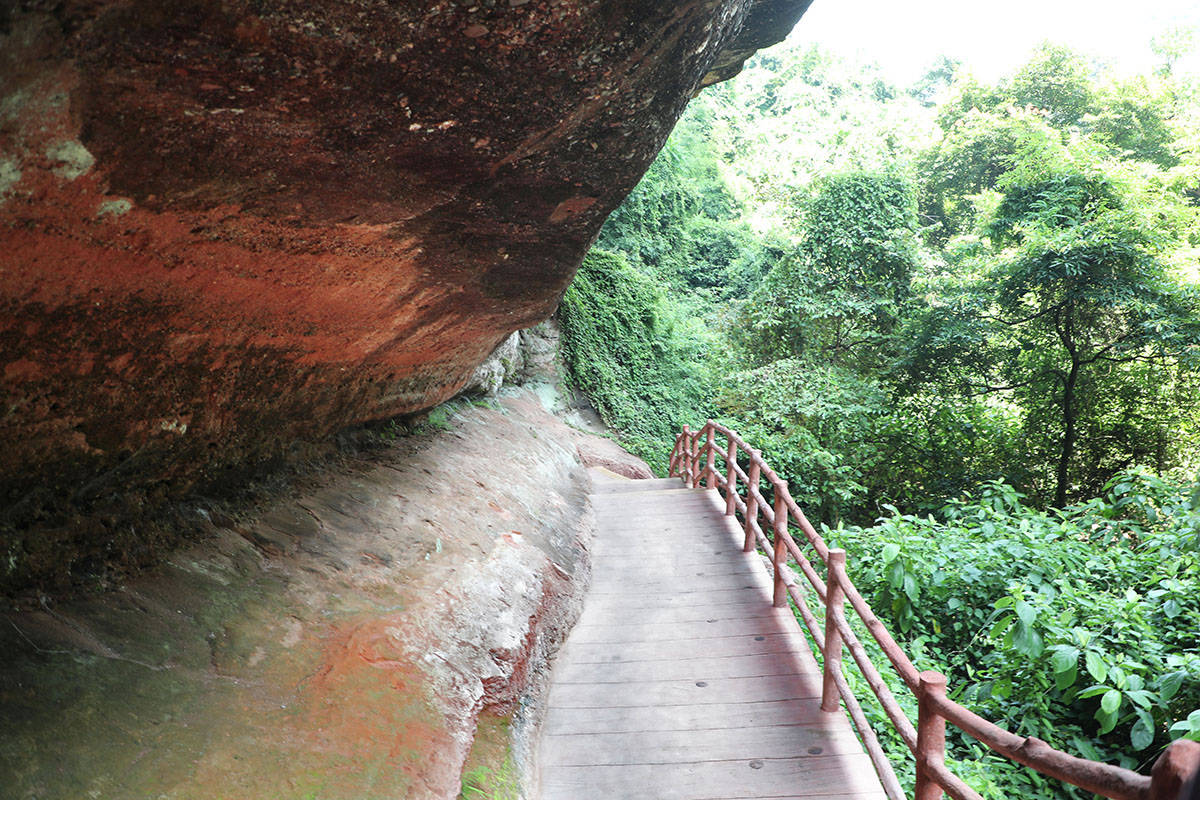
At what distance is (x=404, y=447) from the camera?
227 inches

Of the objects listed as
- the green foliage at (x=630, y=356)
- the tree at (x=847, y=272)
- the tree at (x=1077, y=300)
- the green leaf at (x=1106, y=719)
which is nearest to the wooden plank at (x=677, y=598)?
the green leaf at (x=1106, y=719)

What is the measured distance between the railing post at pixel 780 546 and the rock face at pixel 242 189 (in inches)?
89.1

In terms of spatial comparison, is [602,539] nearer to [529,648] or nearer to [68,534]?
[529,648]

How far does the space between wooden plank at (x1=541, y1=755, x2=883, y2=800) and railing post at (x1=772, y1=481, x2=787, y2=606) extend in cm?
154

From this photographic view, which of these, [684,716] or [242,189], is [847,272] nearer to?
[684,716]

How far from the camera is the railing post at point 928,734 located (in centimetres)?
268

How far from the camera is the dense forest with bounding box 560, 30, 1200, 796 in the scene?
528 cm

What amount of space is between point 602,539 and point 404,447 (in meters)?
2.11

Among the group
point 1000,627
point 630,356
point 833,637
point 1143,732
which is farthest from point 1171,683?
point 630,356

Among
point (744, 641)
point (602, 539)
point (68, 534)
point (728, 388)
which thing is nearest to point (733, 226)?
point (728, 388)

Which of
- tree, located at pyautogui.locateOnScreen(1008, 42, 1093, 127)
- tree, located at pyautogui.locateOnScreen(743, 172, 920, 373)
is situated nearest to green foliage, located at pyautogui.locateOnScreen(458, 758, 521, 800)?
tree, located at pyautogui.locateOnScreen(743, 172, 920, 373)

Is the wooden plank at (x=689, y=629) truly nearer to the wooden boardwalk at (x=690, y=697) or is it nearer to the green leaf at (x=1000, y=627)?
the wooden boardwalk at (x=690, y=697)

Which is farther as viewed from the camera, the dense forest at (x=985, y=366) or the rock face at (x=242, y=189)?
the dense forest at (x=985, y=366)

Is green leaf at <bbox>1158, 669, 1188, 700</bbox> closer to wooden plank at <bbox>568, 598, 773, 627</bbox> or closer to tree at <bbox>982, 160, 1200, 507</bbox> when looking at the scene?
wooden plank at <bbox>568, 598, 773, 627</bbox>
